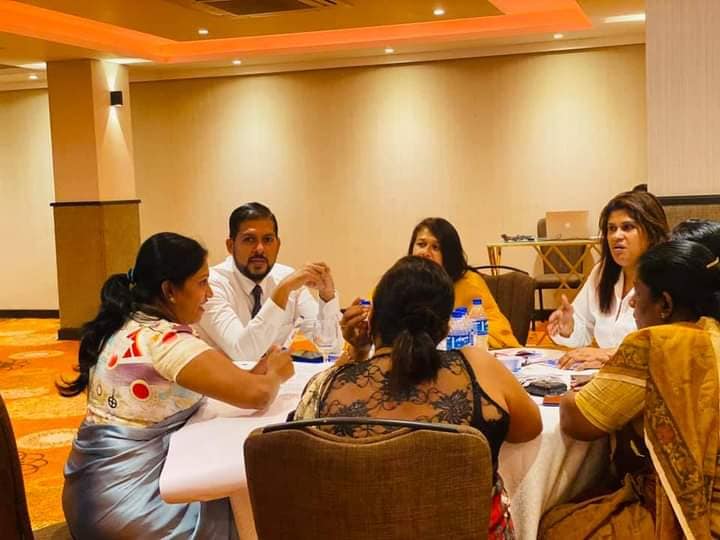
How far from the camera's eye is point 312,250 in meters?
9.50

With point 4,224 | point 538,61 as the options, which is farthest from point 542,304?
point 4,224

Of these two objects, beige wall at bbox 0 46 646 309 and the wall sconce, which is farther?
beige wall at bbox 0 46 646 309

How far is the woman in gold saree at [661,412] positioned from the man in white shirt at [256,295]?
142 centimetres

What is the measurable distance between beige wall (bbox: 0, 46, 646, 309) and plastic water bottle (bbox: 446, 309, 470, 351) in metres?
5.84

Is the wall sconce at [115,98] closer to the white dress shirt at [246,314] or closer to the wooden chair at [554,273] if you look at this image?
the wooden chair at [554,273]

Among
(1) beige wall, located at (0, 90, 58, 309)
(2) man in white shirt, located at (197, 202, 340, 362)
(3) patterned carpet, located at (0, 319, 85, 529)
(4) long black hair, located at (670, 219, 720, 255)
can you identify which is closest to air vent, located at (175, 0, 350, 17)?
(2) man in white shirt, located at (197, 202, 340, 362)

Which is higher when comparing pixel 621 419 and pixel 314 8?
pixel 314 8

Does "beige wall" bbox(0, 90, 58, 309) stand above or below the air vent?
below

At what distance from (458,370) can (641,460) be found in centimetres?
62

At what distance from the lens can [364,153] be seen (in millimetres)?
9203

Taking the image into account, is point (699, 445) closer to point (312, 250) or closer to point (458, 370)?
point (458, 370)

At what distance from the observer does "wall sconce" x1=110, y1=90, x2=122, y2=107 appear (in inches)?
332

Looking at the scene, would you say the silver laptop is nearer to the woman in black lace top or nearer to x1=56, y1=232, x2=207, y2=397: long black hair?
x1=56, y1=232, x2=207, y2=397: long black hair

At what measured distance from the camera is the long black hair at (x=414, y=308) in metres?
2.05
